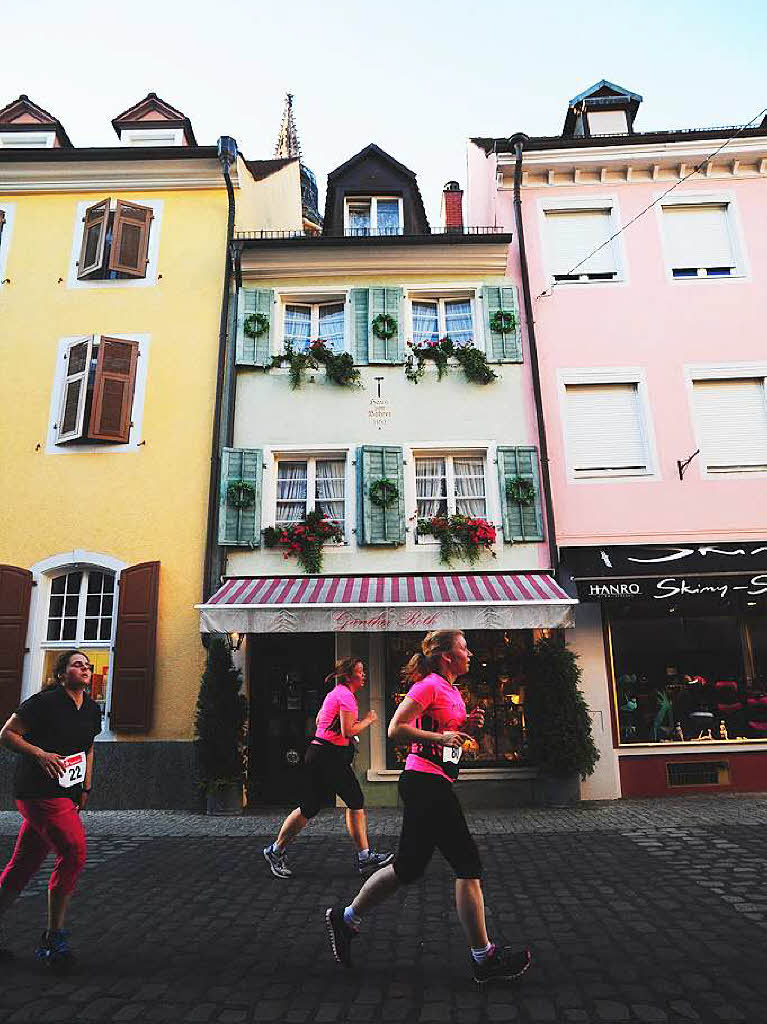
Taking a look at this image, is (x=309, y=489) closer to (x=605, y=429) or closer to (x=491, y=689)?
(x=491, y=689)

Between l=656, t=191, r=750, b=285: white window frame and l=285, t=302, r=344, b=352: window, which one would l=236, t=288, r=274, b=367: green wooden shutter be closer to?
l=285, t=302, r=344, b=352: window

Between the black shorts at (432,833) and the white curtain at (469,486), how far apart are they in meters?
7.26

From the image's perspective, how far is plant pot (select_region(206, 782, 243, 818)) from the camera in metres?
9.00

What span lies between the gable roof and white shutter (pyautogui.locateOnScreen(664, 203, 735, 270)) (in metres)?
12.1

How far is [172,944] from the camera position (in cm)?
414

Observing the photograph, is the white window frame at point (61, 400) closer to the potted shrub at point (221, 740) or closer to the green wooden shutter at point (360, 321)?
the green wooden shutter at point (360, 321)

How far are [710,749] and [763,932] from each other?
6070 mm

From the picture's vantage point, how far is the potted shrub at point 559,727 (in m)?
8.91

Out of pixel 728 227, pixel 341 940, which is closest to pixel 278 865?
pixel 341 940

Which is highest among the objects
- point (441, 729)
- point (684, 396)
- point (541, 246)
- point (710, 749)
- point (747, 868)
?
point (541, 246)

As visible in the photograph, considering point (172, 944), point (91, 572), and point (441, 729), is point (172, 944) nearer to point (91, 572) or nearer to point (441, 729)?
point (441, 729)

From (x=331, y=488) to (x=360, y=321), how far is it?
9.98 ft

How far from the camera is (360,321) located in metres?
11.4

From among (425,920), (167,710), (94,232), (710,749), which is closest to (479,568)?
(710,749)
